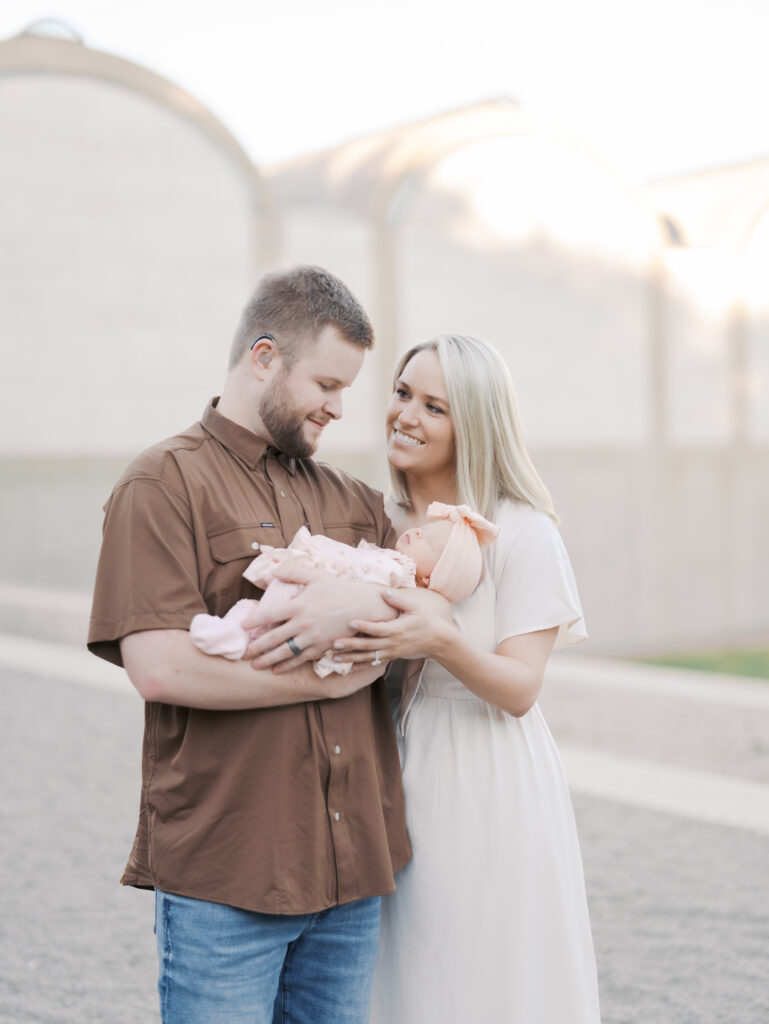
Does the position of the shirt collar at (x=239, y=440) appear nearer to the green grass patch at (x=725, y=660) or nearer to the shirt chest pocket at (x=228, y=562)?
the shirt chest pocket at (x=228, y=562)

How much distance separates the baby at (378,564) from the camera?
1977mm

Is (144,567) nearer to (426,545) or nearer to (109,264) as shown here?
(426,545)

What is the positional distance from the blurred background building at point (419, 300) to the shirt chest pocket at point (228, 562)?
309 inches

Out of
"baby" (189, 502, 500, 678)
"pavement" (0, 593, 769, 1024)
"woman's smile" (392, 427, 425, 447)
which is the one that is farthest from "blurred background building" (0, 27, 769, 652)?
"baby" (189, 502, 500, 678)

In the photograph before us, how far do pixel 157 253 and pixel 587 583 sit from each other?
7.13 m

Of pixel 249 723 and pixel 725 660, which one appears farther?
pixel 725 660

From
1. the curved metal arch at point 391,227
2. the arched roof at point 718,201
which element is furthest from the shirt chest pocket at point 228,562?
the arched roof at point 718,201

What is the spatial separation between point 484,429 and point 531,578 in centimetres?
34

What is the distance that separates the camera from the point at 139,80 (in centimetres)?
1324

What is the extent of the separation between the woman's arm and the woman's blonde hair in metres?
0.32

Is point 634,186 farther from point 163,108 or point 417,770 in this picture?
point 417,770

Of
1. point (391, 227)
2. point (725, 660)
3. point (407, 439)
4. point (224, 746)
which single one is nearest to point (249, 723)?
point (224, 746)

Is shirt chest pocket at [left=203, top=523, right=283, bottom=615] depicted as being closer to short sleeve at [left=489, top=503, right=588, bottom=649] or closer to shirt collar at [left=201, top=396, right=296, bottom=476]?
shirt collar at [left=201, top=396, right=296, bottom=476]

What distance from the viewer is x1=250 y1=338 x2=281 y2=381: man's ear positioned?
216cm
